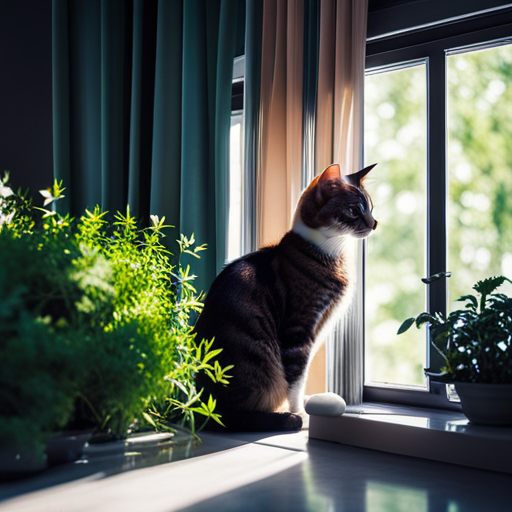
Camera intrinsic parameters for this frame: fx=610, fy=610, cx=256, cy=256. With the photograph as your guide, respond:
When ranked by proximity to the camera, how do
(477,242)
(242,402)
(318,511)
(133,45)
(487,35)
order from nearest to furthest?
(318,511)
(242,402)
(487,35)
(133,45)
(477,242)

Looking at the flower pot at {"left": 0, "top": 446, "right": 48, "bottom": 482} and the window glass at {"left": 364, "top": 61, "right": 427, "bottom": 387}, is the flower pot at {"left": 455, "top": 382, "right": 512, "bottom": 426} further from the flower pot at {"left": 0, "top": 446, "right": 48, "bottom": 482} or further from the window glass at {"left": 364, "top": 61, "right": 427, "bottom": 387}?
the window glass at {"left": 364, "top": 61, "right": 427, "bottom": 387}

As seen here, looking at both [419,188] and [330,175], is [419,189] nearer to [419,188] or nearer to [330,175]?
[419,188]

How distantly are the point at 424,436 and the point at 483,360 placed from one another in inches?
7.5

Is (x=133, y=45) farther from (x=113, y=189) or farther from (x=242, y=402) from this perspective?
(x=242, y=402)

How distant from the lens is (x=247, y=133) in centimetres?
180

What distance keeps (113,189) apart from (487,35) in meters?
1.29

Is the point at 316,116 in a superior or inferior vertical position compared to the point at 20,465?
superior

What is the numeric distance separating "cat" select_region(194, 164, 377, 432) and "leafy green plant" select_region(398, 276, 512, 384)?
32 centimetres

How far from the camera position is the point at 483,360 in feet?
3.80

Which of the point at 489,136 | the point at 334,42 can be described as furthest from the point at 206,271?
the point at 489,136

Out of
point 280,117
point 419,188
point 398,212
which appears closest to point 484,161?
point 419,188

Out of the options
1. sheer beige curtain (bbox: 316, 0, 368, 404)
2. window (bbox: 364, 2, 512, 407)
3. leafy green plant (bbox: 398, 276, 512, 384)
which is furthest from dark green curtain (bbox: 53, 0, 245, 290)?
window (bbox: 364, 2, 512, 407)

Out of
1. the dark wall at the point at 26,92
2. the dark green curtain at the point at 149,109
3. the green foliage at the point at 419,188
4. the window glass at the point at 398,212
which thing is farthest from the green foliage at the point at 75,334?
the window glass at the point at 398,212

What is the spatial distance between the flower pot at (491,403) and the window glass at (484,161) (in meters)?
3.65
